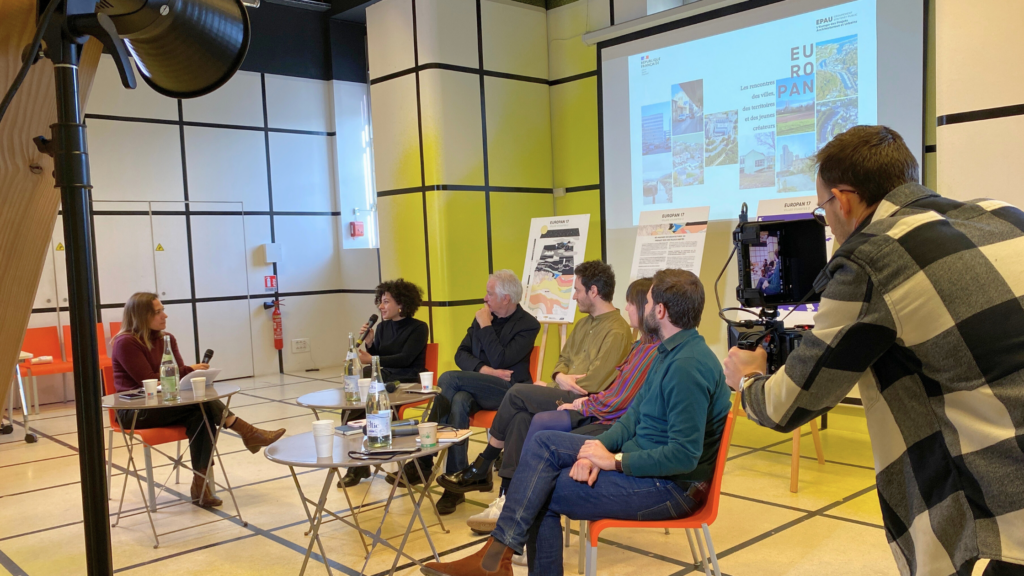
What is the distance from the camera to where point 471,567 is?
2543mm

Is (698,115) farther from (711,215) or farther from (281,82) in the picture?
(281,82)

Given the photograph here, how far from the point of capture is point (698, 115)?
18.9ft

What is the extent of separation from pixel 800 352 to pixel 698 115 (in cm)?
464

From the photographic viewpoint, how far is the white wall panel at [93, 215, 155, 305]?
7746 millimetres

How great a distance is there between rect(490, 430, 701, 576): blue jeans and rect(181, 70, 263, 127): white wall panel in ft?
23.7

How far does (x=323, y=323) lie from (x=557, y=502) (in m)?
7.31

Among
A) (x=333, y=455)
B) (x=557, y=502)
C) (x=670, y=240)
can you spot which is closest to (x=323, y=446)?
(x=333, y=455)

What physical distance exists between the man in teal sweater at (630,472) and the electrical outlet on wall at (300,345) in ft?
22.7

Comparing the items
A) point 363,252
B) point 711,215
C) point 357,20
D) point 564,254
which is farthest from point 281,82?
point 711,215

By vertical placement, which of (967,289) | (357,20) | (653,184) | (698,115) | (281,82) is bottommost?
(967,289)

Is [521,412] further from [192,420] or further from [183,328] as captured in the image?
[183,328]

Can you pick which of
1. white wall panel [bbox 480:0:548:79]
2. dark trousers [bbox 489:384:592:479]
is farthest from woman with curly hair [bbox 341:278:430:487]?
white wall panel [bbox 480:0:548:79]

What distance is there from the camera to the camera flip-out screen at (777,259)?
2273 millimetres

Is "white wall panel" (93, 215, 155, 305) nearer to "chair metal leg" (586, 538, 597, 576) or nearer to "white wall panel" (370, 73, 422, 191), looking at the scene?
"white wall panel" (370, 73, 422, 191)
